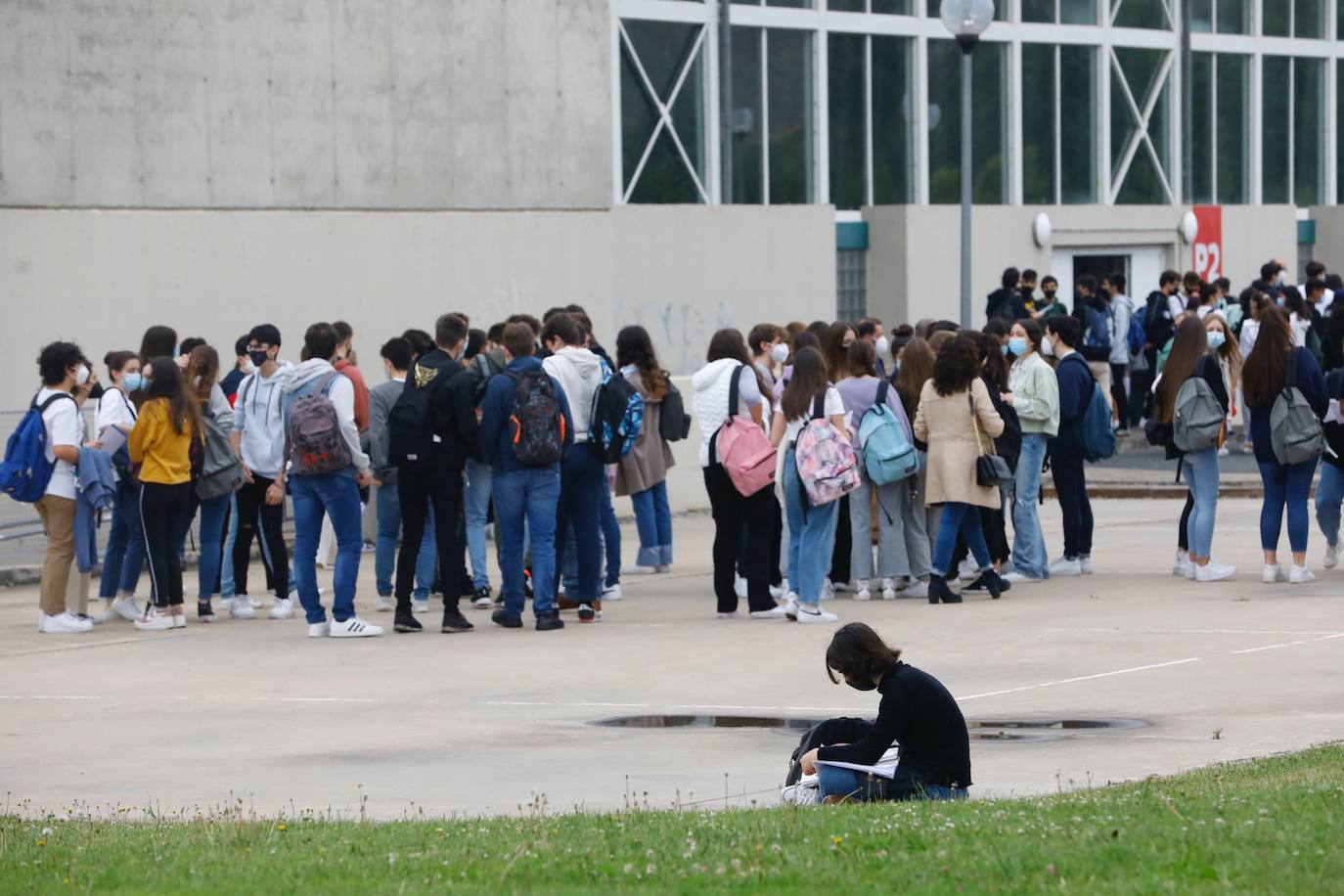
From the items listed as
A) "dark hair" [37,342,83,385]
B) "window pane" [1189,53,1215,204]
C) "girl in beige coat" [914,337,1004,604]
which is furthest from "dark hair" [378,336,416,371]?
"window pane" [1189,53,1215,204]

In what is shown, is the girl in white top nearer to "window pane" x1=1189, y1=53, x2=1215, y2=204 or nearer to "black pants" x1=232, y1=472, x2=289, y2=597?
"black pants" x1=232, y1=472, x2=289, y2=597

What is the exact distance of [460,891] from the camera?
6250 millimetres

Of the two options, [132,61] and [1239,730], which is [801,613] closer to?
[1239,730]

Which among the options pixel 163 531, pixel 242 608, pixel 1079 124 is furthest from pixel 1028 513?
pixel 1079 124

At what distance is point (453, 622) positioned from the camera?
44.9 feet

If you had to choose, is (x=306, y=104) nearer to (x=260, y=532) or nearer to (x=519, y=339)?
(x=260, y=532)

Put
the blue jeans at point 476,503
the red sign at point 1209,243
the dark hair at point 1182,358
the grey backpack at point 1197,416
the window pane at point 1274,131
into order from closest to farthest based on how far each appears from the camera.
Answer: the grey backpack at point 1197,416
the dark hair at point 1182,358
the blue jeans at point 476,503
the red sign at point 1209,243
the window pane at point 1274,131

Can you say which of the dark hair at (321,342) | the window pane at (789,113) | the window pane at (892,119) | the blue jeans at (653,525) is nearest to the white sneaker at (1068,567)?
the blue jeans at (653,525)

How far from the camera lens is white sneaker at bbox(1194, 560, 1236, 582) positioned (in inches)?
594

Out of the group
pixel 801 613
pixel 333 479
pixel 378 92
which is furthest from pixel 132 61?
pixel 801 613

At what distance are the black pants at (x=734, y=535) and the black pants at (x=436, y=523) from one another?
169 centimetres

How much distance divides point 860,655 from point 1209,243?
26.4 metres

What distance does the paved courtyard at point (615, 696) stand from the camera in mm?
8828

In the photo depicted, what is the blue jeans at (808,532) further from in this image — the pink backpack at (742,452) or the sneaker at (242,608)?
the sneaker at (242,608)
